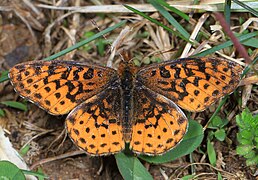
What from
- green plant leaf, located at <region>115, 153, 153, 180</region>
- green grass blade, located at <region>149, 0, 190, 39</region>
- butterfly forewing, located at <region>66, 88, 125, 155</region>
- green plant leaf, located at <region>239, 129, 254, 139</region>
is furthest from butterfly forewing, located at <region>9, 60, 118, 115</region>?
green plant leaf, located at <region>239, 129, 254, 139</region>

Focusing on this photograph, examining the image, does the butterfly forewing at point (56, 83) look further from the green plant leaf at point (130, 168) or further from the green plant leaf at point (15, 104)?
the green plant leaf at point (15, 104)

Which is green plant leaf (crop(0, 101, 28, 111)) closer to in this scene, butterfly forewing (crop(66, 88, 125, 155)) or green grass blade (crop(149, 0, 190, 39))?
butterfly forewing (crop(66, 88, 125, 155))

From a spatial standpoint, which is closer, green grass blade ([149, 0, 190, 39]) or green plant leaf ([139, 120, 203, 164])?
green plant leaf ([139, 120, 203, 164])

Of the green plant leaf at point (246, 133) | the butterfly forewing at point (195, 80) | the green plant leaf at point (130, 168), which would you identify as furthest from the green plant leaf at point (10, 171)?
the green plant leaf at point (246, 133)

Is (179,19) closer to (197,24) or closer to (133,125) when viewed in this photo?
(197,24)

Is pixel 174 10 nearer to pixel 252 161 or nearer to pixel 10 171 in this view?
pixel 252 161

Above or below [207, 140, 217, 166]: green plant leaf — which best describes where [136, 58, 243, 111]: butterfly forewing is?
above

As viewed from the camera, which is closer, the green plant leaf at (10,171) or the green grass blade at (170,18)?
the green plant leaf at (10,171)
